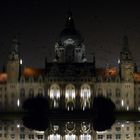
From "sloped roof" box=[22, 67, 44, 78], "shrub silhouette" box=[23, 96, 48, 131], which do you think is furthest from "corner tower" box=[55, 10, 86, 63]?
"shrub silhouette" box=[23, 96, 48, 131]

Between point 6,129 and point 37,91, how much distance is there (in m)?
14.5

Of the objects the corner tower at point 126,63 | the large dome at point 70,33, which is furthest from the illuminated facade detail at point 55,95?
the large dome at point 70,33

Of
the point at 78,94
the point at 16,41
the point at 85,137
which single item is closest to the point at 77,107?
the point at 78,94

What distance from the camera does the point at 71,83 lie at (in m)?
110

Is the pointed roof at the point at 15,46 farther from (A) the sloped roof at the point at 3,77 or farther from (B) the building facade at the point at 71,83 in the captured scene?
(A) the sloped roof at the point at 3,77

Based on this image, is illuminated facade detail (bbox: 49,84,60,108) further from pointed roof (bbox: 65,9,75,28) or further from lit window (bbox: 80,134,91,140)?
pointed roof (bbox: 65,9,75,28)

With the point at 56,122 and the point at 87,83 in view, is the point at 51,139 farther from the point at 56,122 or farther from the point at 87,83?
the point at 87,83

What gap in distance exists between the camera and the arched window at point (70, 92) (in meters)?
109

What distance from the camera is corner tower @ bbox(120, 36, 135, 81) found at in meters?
112

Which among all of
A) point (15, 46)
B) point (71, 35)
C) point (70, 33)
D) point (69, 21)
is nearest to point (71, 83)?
point (15, 46)

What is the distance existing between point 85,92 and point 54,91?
5.68m

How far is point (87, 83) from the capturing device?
4326 inches

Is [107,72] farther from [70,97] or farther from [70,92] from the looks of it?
[70,97]

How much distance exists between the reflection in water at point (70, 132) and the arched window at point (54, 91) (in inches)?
410
